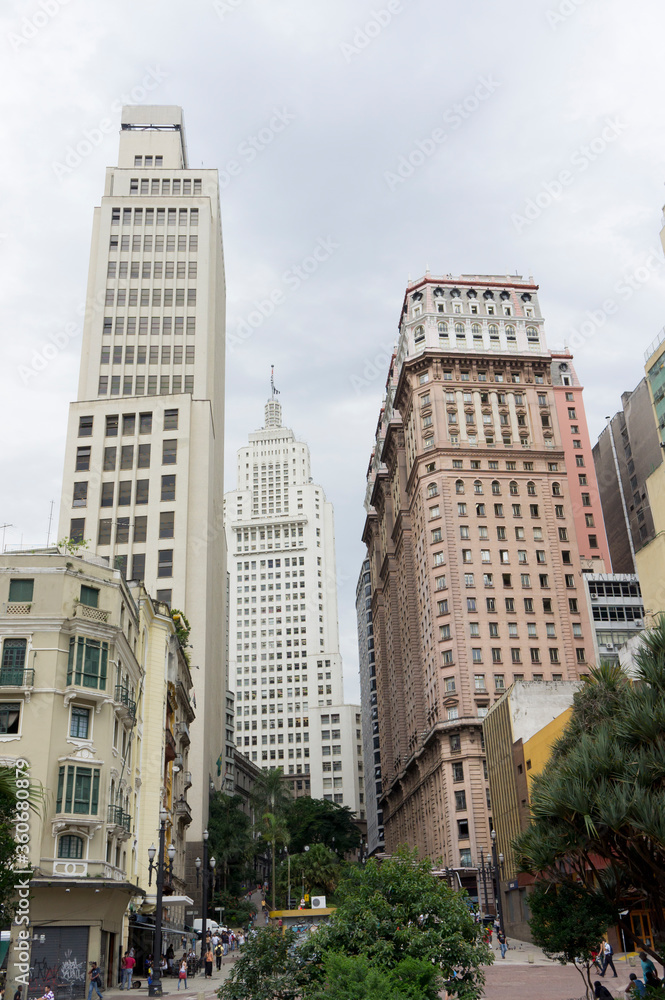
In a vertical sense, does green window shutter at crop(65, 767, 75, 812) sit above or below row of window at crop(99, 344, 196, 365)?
below

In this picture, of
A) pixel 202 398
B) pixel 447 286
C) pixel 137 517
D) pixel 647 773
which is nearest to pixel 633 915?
pixel 647 773

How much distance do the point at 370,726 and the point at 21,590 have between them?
135 m

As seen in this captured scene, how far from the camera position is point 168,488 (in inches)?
3620

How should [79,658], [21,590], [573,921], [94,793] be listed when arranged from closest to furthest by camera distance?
1. [573,921]
2. [94,793]
3. [79,658]
4. [21,590]

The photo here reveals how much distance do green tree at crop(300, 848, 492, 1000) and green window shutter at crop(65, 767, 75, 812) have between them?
20.0 m

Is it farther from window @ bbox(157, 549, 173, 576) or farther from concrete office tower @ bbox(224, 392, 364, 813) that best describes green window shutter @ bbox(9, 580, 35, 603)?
concrete office tower @ bbox(224, 392, 364, 813)

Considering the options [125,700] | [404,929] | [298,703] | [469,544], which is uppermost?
[298,703]

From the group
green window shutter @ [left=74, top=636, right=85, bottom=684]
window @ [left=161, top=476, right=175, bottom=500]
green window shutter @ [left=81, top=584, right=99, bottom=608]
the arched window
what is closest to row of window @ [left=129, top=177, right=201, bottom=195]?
window @ [left=161, top=476, right=175, bottom=500]

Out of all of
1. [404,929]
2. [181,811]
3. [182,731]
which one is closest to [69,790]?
[404,929]

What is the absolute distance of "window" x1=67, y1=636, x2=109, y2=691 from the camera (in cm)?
3831

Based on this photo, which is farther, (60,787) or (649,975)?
(60,787)

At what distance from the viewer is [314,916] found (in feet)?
173

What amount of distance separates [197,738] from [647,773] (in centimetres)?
6590

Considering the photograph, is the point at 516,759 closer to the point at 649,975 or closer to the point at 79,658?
the point at 79,658
